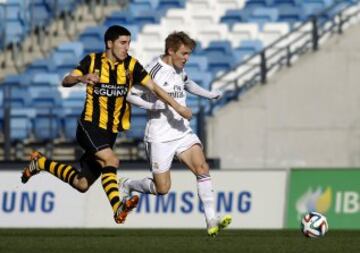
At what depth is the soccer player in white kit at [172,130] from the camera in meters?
12.9

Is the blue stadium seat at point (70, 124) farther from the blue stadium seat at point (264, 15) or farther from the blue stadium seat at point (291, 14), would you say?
the blue stadium seat at point (291, 14)

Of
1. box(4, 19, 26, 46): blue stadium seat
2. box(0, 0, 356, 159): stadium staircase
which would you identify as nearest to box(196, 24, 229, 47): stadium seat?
box(0, 0, 356, 159): stadium staircase

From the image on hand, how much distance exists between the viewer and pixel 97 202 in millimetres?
17953

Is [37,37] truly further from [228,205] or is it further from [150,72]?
[150,72]

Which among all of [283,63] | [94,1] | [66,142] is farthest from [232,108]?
[94,1]

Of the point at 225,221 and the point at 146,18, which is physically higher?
the point at 146,18

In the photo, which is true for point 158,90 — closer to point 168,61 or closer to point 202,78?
point 168,61

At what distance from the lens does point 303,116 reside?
23.4m

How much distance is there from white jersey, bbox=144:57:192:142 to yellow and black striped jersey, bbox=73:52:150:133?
0.31m

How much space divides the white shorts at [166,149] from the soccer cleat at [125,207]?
1.02 meters

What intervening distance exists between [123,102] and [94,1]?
14108mm

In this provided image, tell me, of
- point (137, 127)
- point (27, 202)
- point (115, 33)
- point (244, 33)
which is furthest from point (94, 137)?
point (244, 33)
